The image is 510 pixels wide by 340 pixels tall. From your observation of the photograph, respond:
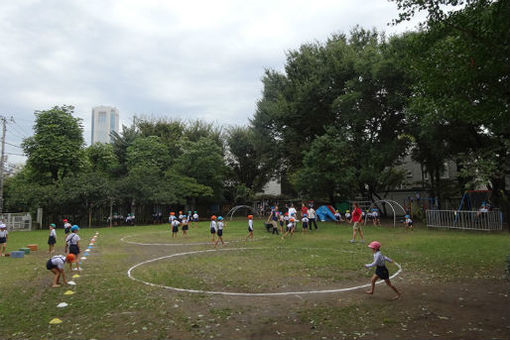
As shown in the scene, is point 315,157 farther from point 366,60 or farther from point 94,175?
point 94,175

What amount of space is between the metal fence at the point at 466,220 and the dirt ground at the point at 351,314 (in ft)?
44.0

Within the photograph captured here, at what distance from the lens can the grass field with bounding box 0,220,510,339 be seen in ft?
19.7

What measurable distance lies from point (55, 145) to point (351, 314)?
34.6 m

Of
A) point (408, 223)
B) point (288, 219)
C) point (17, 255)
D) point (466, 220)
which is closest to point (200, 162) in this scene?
point (288, 219)

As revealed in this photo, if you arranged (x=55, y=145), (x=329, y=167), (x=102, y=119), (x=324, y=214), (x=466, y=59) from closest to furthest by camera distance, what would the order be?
(x=466, y=59), (x=329, y=167), (x=324, y=214), (x=55, y=145), (x=102, y=119)

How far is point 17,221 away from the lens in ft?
96.1

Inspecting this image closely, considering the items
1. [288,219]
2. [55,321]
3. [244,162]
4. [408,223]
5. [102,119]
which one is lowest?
[55,321]

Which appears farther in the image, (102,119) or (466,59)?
(102,119)

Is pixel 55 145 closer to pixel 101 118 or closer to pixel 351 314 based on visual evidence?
pixel 351 314

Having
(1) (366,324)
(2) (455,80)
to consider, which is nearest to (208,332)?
(1) (366,324)

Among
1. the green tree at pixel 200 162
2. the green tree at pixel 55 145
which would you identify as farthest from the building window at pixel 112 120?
the green tree at pixel 200 162

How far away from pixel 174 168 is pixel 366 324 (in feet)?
112

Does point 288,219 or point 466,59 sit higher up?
point 466,59

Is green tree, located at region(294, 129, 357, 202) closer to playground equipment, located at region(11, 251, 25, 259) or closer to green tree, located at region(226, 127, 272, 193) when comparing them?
green tree, located at region(226, 127, 272, 193)
